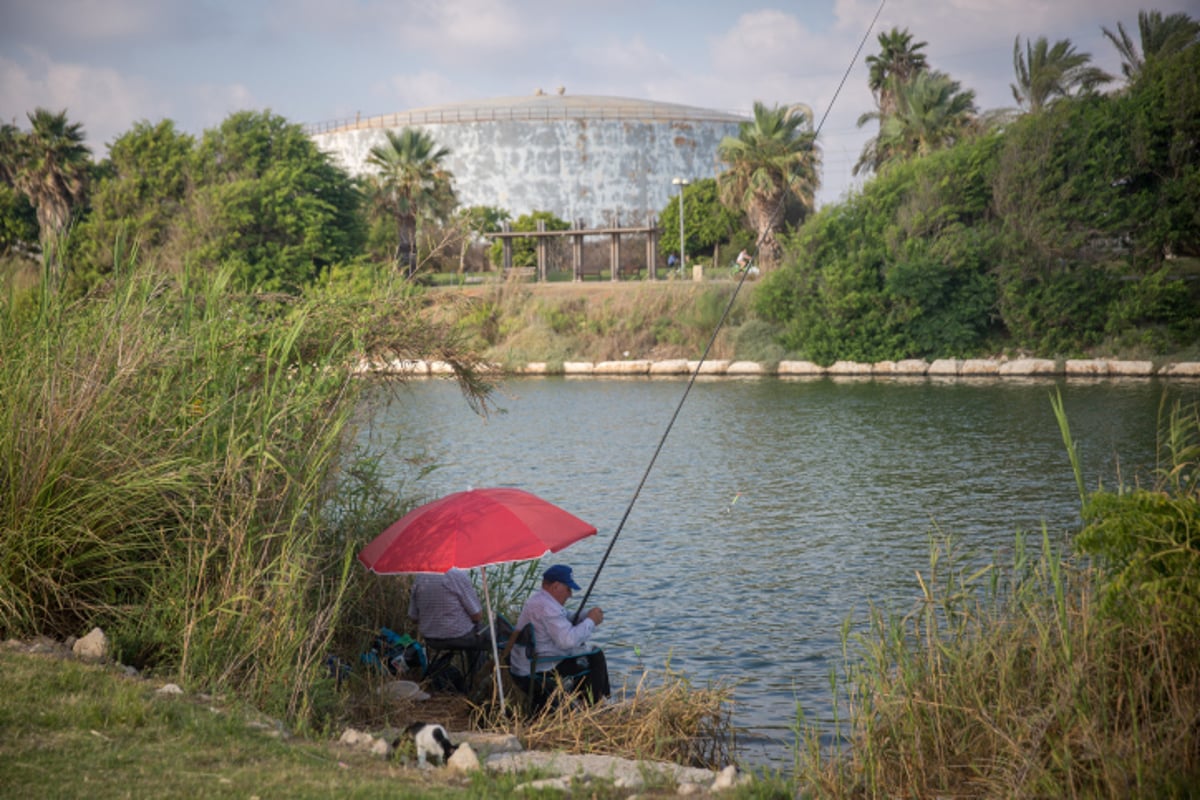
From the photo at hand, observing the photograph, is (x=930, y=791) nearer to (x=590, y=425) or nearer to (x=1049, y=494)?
(x=1049, y=494)

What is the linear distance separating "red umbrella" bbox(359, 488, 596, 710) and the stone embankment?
2631 cm

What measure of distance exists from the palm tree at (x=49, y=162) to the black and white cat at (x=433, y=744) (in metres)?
43.7

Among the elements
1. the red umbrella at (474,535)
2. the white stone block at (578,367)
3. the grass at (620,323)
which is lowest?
the red umbrella at (474,535)

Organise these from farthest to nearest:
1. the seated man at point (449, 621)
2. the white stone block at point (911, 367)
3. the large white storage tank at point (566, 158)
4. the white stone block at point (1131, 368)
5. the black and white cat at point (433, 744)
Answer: the large white storage tank at point (566, 158)
the white stone block at point (911, 367)
the white stone block at point (1131, 368)
the seated man at point (449, 621)
the black and white cat at point (433, 744)

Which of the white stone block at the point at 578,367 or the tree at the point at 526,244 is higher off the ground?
the tree at the point at 526,244

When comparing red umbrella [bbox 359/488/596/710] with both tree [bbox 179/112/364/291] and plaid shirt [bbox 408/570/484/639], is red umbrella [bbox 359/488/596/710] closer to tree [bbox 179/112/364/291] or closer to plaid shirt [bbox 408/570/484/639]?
plaid shirt [bbox 408/570/484/639]

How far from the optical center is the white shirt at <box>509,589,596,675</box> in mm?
7398

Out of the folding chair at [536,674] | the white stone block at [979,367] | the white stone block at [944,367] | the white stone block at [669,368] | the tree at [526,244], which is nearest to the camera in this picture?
the folding chair at [536,674]

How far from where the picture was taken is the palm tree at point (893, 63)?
5250cm

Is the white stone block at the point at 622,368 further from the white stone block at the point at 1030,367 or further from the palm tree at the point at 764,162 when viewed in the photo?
the white stone block at the point at 1030,367

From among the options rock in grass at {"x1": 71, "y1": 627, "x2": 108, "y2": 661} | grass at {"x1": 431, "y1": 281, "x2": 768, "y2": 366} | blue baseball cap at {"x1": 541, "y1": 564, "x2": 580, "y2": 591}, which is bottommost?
Answer: rock in grass at {"x1": 71, "y1": 627, "x2": 108, "y2": 661}

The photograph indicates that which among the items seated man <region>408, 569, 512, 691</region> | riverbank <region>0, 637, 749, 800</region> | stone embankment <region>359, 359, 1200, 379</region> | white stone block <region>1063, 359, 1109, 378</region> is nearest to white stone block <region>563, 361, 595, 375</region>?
stone embankment <region>359, 359, 1200, 379</region>

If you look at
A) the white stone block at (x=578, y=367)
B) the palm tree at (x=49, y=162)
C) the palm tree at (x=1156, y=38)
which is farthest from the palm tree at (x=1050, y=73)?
the palm tree at (x=49, y=162)

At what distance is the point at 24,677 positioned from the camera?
5.47 metres
